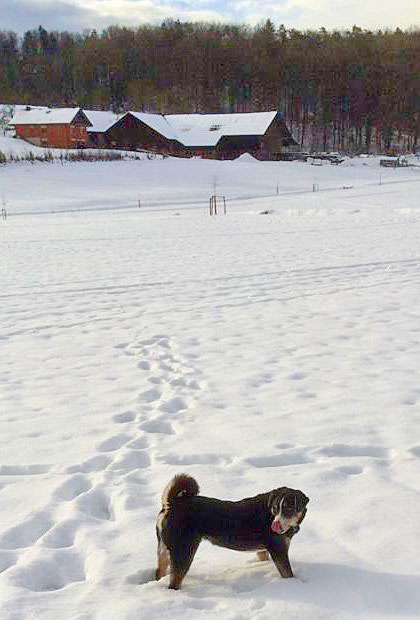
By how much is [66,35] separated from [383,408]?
145 meters

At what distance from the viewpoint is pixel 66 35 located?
134m

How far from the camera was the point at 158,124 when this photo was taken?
75125 mm

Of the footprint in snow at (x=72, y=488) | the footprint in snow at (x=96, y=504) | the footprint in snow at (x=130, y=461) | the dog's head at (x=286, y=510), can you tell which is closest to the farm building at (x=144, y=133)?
the footprint in snow at (x=130, y=461)

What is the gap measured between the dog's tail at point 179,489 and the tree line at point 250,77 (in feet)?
316

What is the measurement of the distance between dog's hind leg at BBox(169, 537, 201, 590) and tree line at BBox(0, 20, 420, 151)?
96.4 m

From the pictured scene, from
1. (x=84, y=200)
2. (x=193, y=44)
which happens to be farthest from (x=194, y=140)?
(x=193, y=44)

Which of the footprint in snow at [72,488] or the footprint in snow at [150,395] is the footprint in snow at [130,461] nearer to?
the footprint in snow at [72,488]

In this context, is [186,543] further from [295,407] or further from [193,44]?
[193,44]

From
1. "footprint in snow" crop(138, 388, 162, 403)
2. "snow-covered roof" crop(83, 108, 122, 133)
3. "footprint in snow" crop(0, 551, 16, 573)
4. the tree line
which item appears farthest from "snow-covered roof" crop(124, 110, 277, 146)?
"footprint in snow" crop(0, 551, 16, 573)

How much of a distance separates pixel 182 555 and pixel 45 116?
7650 centimetres

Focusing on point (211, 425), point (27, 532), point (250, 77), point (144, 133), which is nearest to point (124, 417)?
point (211, 425)

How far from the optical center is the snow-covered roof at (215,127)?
74.4 meters

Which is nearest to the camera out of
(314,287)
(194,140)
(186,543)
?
(186,543)

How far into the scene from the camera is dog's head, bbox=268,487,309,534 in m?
2.81
